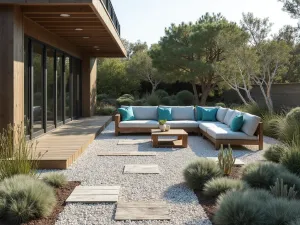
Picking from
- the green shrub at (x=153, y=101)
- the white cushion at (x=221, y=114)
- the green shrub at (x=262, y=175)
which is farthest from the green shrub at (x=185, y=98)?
the green shrub at (x=262, y=175)

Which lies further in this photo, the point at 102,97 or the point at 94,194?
the point at 102,97

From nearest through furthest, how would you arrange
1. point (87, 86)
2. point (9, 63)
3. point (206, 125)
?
point (9, 63) → point (206, 125) → point (87, 86)

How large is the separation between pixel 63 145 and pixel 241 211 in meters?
4.68

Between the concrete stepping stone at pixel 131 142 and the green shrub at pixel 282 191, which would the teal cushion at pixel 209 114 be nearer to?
the concrete stepping stone at pixel 131 142

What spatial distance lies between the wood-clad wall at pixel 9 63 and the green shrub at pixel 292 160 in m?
4.32

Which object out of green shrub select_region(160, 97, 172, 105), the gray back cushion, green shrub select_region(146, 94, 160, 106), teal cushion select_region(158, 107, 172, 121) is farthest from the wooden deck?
green shrub select_region(160, 97, 172, 105)

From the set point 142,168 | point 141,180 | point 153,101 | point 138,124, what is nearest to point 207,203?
point 141,180

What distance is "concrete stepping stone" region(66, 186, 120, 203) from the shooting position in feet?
13.1

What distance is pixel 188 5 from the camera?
9.35 meters

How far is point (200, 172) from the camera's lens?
15.0 feet

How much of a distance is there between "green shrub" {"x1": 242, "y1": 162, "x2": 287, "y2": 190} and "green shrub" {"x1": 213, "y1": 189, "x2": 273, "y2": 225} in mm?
912

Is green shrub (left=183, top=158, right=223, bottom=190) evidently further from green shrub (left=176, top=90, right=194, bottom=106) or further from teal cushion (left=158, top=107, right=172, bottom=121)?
green shrub (left=176, top=90, right=194, bottom=106)

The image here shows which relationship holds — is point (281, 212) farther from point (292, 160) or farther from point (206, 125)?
point (206, 125)

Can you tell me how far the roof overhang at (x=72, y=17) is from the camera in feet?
18.8
